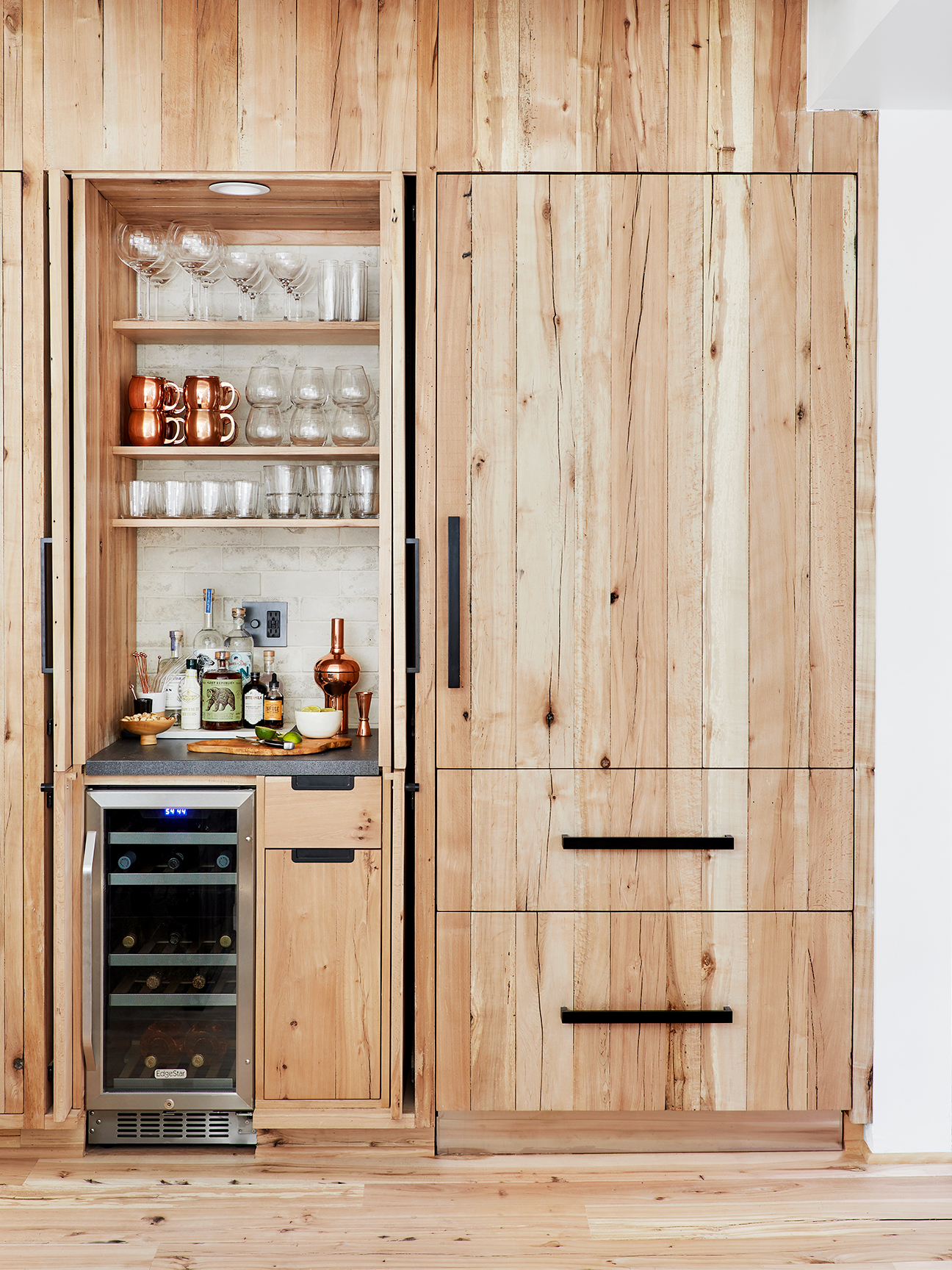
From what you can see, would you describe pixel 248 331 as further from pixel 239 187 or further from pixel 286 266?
pixel 239 187

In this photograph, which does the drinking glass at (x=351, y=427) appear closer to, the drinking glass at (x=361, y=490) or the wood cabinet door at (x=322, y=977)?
the drinking glass at (x=361, y=490)

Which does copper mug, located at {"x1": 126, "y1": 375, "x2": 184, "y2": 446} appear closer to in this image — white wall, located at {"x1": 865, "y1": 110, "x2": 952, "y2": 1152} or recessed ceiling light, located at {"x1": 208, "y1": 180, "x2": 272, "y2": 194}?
recessed ceiling light, located at {"x1": 208, "y1": 180, "x2": 272, "y2": 194}

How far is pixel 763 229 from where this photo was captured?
2201 mm

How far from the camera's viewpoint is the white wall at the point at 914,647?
222 cm

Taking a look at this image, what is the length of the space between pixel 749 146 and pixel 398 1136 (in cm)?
240

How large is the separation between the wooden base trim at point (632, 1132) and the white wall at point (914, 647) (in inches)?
6.3

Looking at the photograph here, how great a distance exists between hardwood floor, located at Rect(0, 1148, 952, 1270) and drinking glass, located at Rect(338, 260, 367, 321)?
2.00 metres

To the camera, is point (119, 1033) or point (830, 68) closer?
point (830, 68)

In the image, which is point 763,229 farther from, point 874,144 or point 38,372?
point 38,372

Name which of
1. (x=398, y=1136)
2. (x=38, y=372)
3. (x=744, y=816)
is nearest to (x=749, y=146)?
(x=744, y=816)

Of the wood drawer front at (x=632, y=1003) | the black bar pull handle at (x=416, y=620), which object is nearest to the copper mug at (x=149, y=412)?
the black bar pull handle at (x=416, y=620)

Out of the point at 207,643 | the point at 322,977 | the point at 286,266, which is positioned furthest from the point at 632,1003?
the point at 286,266

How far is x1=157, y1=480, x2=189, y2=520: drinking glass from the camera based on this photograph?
2.47 m

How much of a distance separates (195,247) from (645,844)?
1.75 metres
